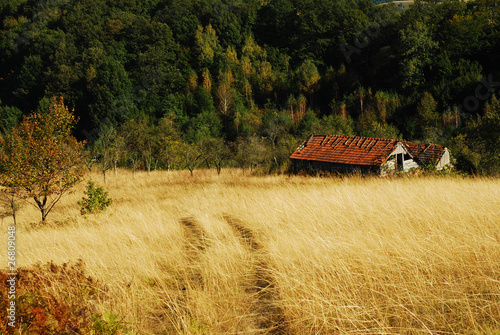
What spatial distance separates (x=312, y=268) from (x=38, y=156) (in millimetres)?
11429

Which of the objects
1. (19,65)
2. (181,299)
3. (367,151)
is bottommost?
(367,151)

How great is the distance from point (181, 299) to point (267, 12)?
3846 inches

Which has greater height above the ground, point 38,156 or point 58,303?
point 38,156

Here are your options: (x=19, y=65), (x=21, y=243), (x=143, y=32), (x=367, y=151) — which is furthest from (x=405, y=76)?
(x=19, y=65)

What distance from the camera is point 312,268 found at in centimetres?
421

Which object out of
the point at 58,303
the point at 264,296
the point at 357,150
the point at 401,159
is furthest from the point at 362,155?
the point at 58,303

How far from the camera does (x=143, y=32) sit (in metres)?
82.3

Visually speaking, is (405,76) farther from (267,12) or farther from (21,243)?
(21,243)

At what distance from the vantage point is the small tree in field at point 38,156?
11.8 metres

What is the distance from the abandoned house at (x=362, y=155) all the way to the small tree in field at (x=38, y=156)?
23.0m

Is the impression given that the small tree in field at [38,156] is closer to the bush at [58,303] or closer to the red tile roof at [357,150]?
the bush at [58,303]

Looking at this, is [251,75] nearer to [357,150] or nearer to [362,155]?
[357,150]

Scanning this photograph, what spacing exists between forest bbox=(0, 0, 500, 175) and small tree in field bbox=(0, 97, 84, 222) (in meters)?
23.9

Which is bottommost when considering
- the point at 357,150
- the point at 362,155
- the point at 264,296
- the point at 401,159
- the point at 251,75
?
the point at 401,159
